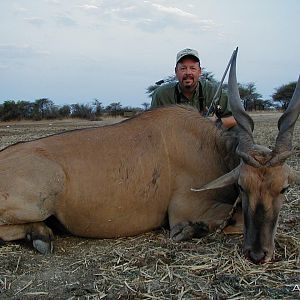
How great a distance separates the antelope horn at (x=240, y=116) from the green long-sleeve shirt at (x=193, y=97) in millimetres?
2359

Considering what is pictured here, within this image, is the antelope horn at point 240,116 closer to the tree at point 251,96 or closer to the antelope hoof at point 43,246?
the antelope hoof at point 43,246

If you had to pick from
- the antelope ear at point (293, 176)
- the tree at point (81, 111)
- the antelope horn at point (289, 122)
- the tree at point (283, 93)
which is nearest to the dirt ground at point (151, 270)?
the antelope ear at point (293, 176)

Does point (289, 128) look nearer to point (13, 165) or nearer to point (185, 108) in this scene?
point (185, 108)

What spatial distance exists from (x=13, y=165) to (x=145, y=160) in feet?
4.05

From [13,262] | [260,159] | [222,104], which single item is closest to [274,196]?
[260,159]

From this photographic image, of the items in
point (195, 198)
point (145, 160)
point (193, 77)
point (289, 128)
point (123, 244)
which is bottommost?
point (123, 244)

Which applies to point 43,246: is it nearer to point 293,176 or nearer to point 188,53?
point 293,176

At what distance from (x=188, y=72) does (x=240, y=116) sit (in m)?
2.50

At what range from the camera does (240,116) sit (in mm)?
4527

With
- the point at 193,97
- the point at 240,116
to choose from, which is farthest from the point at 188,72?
the point at 240,116

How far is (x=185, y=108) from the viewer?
17.6ft

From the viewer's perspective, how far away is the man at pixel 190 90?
22.8 ft

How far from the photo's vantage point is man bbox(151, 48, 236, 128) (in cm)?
694

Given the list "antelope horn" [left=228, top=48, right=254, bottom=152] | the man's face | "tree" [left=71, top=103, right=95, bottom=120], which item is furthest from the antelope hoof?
"tree" [left=71, top=103, right=95, bottom=120]
